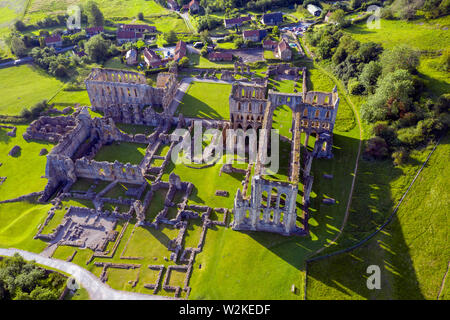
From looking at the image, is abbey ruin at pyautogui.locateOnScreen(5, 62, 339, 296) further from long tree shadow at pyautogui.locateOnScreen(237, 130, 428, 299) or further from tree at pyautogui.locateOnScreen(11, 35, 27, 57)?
tree at pyautogui.locateOnScreen(11, 35, 27, 57)

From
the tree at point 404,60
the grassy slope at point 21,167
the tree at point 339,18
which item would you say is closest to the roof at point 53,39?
the grassy slope at point 21,167

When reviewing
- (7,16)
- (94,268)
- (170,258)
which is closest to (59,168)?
(94,268)

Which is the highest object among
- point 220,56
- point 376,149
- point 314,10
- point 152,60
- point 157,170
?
A: point 314,10

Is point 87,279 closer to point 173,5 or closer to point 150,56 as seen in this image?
point 150,56

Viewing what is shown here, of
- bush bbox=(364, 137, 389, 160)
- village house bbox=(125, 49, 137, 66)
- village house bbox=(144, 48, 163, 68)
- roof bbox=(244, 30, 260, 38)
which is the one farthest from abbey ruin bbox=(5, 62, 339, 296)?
roof bbox=(244, 30, 260, 38)

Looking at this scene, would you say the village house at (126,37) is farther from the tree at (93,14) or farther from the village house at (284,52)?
the village house at (284,52)

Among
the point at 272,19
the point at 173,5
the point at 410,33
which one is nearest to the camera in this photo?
the point at 410,33

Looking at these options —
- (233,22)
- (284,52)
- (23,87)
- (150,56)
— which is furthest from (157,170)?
(233,22)
